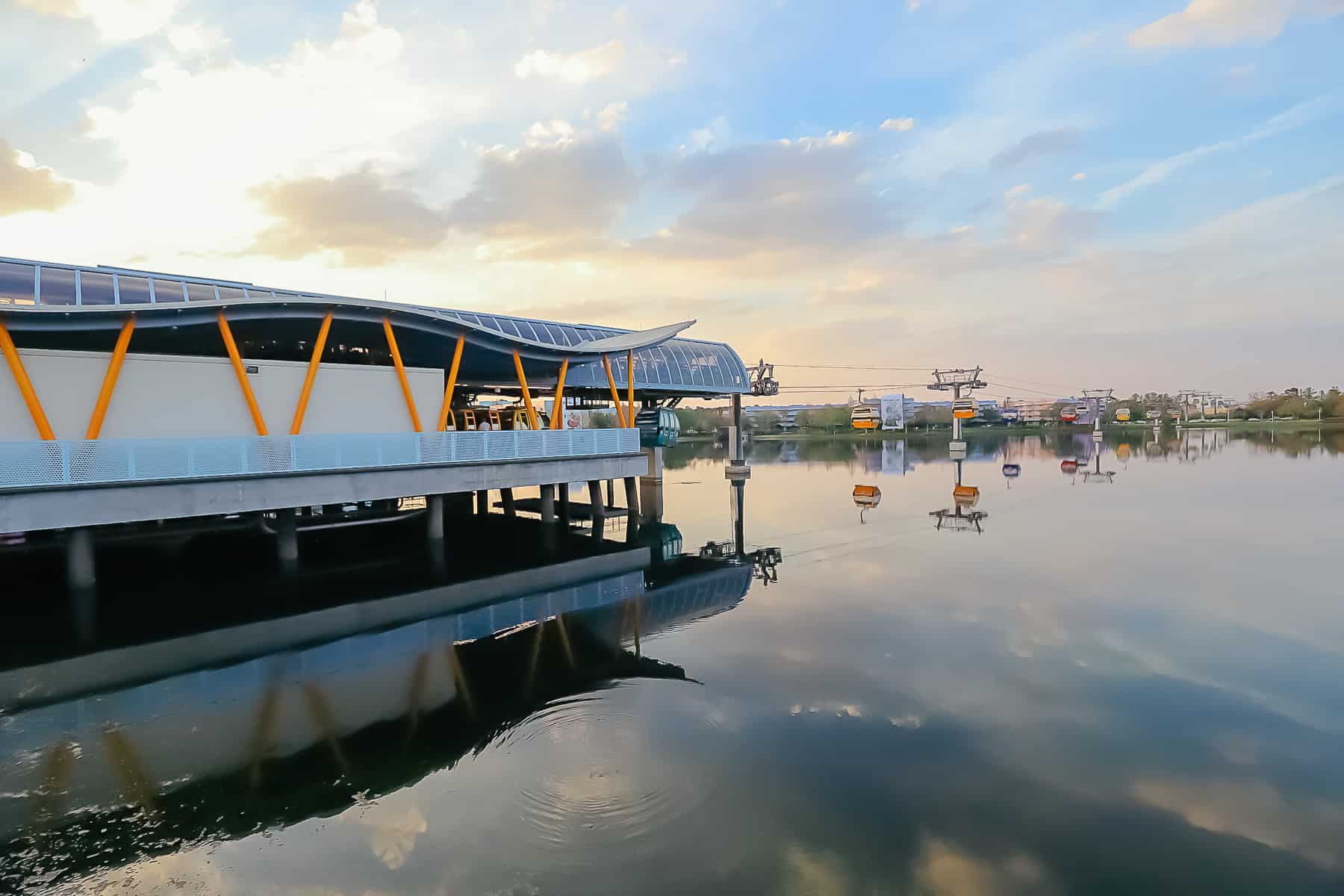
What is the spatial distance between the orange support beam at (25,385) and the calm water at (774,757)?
8288mm

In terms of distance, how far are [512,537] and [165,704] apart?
1515cm

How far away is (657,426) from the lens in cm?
3544

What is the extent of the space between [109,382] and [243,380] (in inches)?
113

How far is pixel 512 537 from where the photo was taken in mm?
25703

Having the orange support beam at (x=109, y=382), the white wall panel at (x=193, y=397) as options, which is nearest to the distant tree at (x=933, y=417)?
the white wall panel at (x=193, y=397)

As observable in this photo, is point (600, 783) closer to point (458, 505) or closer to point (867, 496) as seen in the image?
point (458, 505)

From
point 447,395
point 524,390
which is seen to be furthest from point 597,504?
point 447,395

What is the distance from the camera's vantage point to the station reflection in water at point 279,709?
753cm

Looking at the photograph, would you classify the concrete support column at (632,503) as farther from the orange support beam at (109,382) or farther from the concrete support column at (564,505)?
the orange support beam at (109,382)

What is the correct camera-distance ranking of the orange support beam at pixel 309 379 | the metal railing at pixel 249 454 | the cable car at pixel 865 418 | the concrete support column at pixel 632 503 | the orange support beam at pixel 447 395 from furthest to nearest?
the cable car at pixel 865 418, the concrete support column at pixel 632 503, the orange support beam at pixel 447 395, the orange support beam at pixel 309 379, the metal railing at pixel 249 454

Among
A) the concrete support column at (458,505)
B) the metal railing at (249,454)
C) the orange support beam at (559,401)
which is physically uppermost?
the orange support beam at (559,401)

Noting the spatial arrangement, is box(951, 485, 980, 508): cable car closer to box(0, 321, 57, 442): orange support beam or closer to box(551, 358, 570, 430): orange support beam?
box(551, 358, 570, 430): orange support beam

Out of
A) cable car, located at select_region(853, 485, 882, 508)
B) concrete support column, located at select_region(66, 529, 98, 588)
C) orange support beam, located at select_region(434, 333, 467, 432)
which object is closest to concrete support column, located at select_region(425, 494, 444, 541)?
orange support beam, located at select_region(434, 333, 467, 432)

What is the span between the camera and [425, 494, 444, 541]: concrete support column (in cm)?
2306
